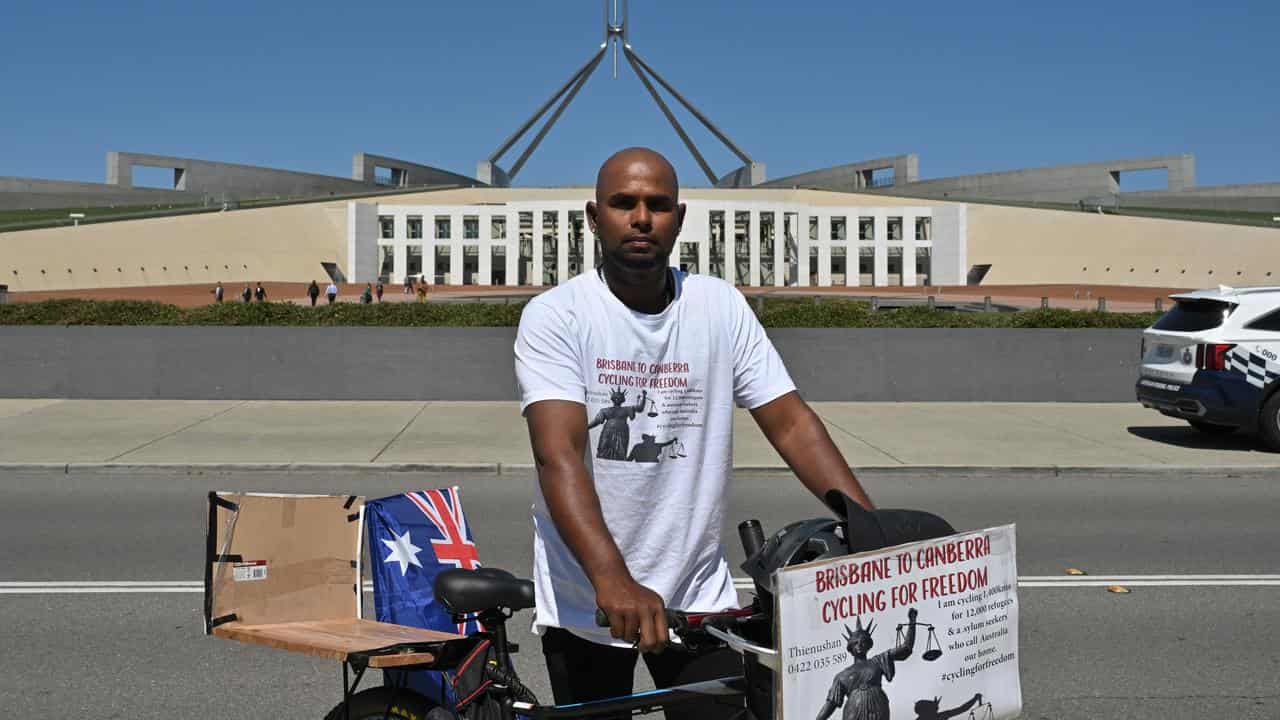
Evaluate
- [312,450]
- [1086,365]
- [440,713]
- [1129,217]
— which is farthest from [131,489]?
[1129,217]

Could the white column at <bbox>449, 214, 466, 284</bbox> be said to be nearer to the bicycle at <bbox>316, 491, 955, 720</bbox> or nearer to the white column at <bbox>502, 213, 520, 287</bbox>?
the white column at <bbox>502, 213, 520, 287</bbox>

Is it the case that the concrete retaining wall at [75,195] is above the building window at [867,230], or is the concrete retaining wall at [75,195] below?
above

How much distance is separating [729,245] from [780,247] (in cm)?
355

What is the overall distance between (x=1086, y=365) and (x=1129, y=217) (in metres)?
66.2

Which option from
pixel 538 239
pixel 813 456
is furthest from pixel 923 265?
pixel 813 456

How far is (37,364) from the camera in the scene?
15734mm

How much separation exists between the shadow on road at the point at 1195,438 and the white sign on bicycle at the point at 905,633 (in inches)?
445

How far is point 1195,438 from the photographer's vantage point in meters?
12.8

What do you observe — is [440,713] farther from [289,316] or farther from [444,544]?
[289,316]

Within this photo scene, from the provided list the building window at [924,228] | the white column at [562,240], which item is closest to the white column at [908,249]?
the building window at [924,228]

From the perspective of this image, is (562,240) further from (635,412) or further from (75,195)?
(635,412)

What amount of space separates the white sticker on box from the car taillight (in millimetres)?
11105

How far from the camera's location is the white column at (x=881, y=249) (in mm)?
73688

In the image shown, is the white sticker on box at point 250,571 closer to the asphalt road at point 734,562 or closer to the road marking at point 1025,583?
the asphalt road at point 734,562
